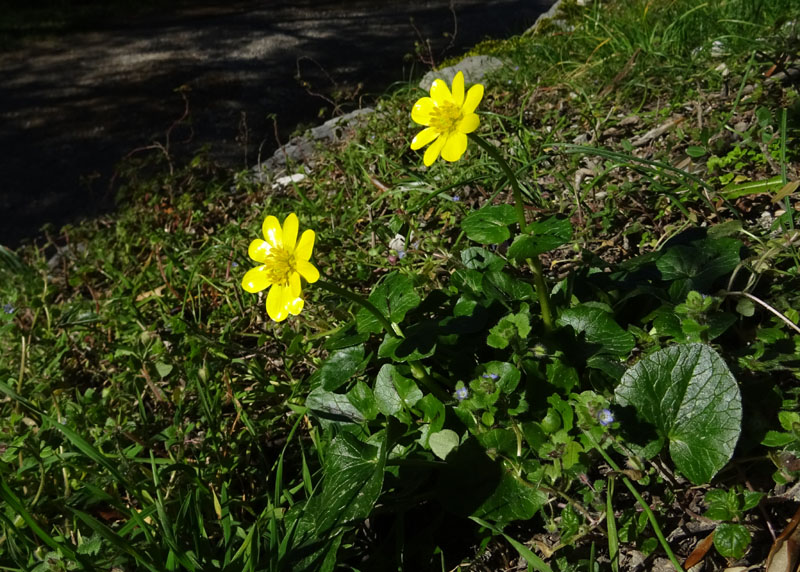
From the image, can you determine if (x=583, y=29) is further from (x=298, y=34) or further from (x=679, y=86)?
(x=298, y=34)

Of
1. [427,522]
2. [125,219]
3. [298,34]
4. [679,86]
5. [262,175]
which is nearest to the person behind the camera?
[427,522]

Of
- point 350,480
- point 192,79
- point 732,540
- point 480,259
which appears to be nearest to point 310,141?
point 480,259

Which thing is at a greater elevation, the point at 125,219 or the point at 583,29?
the point at 583,29

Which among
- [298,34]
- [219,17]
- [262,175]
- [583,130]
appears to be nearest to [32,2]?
[219,17]

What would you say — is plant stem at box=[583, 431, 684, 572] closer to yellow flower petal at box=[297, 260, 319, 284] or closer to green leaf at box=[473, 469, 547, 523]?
green leaf at box=[473, 469, 547, 523]

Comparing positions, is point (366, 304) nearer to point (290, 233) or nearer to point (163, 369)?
point (290, 233)

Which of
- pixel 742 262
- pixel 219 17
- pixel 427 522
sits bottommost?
pixel 427 522
